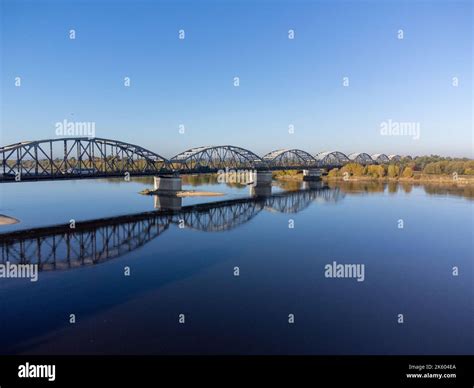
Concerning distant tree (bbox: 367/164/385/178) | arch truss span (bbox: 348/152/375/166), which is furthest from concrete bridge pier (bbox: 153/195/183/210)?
arch truss span (bbox: 348/152/375/166)

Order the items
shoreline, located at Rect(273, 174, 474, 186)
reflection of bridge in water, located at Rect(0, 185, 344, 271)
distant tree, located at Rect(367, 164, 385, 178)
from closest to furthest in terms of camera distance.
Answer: reflection of bridge in water, located at Rect(0, 185, 344, 271) < shoreline, located at Rect(273, 174, 474, 186) < distant tree, located at Rect(367, 164, 385, 178)

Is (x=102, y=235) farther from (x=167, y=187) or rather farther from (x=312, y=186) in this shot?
(x=312, y=186)

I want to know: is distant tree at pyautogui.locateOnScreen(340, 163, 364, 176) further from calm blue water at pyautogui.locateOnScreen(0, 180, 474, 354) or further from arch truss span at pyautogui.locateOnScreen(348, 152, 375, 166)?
calm blue water at pyautogui.locateOnScreen(0, 180, 474, 354)

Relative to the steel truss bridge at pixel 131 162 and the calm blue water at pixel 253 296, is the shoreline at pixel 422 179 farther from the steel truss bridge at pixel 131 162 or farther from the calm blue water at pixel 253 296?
the calm blue water at pixel 253 296

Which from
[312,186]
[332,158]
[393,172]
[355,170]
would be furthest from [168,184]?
[332,158]

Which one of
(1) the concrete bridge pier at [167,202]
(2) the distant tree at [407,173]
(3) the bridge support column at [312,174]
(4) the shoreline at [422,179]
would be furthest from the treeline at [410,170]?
(1) the concrete bridge pier at [167,202]

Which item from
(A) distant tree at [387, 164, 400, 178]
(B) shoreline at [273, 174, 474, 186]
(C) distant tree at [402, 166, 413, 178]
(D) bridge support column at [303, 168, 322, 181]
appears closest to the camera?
(B) shoreline at [273, 174, 474, 186]
